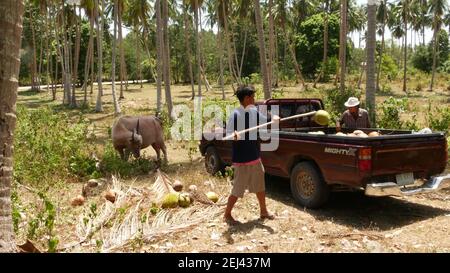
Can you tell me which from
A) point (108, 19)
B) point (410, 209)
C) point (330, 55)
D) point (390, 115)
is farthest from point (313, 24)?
point (410, 209)

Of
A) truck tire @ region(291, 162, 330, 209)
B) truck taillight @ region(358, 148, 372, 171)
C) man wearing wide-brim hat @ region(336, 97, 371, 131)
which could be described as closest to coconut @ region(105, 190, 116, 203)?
truck tire @ region(291, 162, 330, 209)

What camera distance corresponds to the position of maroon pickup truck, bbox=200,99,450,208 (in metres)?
6.28

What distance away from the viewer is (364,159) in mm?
6223

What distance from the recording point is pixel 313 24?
5353 cm

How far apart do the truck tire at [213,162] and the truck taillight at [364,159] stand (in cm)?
421

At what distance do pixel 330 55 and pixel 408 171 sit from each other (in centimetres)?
4887

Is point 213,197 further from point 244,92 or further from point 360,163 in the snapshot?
point 360,163

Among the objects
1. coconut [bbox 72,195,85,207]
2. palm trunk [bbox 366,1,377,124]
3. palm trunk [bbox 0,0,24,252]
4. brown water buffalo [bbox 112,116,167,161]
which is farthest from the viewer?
palm trunk [bbox 366,1,377,124]

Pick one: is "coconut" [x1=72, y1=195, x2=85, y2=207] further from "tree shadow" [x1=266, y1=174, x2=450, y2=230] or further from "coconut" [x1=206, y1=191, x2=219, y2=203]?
"tree shadow" [x1=266, y1=174, x2=450, y2=230]

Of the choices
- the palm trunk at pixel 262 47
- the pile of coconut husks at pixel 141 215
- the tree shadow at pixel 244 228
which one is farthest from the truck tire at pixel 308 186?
the palm trunk at pixel 262 47

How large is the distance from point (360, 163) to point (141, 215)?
3162 millimetres

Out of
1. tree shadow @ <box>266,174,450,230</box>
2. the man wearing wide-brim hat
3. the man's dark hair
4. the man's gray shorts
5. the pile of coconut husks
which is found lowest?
tree shadow @ <box>266,174,450,230</box>

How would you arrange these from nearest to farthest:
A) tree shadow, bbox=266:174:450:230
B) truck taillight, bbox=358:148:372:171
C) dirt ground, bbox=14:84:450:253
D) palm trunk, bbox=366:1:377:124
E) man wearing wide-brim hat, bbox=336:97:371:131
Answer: dirt ground, bbox=14:84:450:253 < truck taillight, bbox=358:148:372:171 < tree shadow, bbox=266:174:450:230 < man wearing wide-brim hat, bbox=336:97:371:131 < palm trunk, bbox=366:1:377:124
